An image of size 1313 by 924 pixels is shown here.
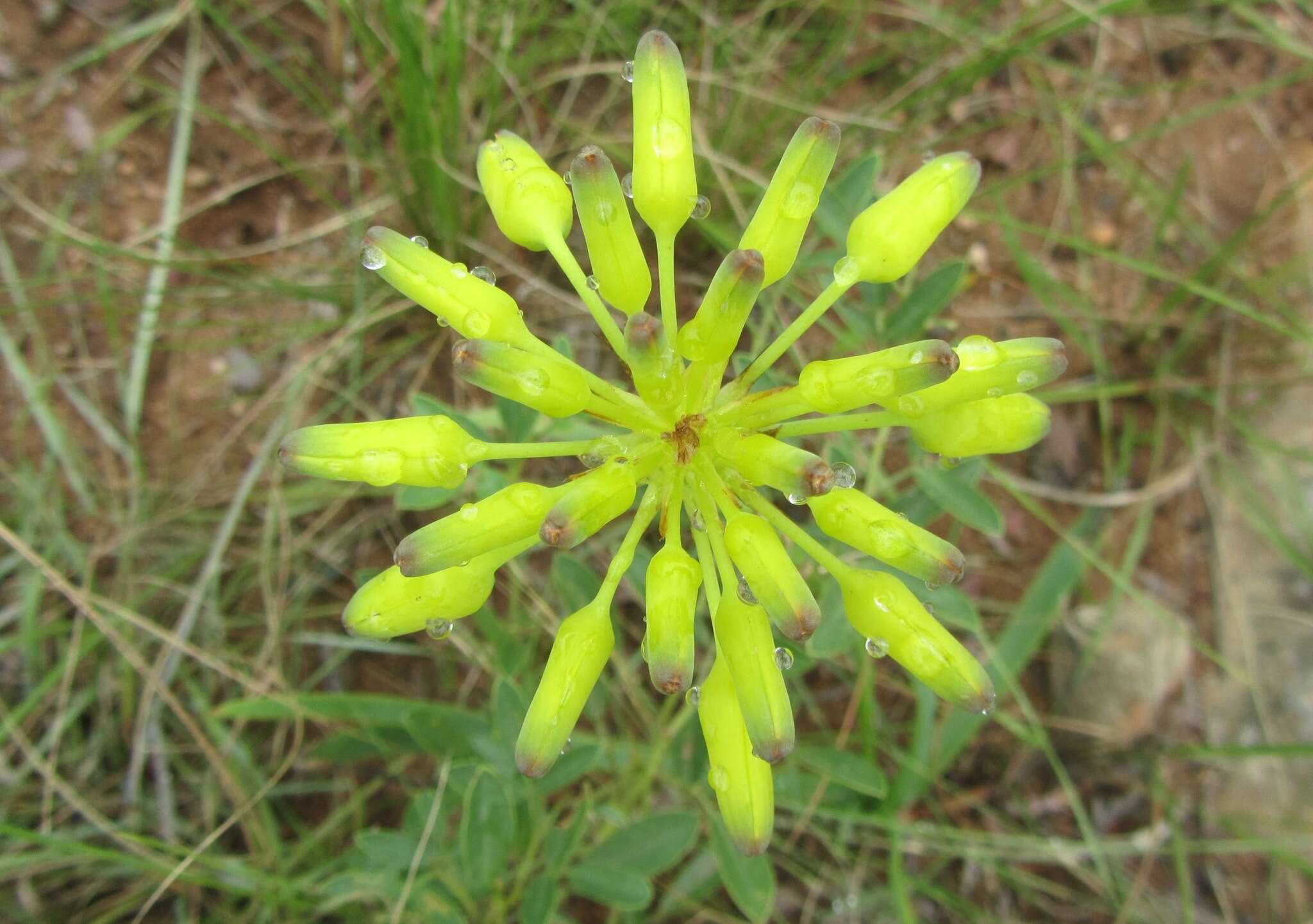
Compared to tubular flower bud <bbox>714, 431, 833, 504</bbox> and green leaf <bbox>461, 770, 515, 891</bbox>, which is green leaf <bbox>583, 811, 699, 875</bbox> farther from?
tubular flower bud <bbox>714, 431, 833, 504</bbox>

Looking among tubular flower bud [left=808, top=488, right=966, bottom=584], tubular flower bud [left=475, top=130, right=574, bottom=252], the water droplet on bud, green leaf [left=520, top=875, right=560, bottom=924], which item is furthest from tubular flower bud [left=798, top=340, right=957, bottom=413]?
green leaf [left=520, top=875, right=560, bottom=924]

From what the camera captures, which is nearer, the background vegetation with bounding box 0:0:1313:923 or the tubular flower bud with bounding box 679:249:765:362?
the tubular flower bud with bounding box 679:249:765:362

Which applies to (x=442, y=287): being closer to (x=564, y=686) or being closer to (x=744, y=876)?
(x=564, y=686)

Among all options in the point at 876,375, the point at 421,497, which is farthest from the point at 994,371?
the point at 421,497

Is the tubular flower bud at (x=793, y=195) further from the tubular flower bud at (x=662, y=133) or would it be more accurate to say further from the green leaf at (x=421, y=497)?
the green leaf at (x=421, y=497)

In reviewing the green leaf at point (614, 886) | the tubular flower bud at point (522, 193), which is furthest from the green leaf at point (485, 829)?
the tubular flower bud at point (522, 193)

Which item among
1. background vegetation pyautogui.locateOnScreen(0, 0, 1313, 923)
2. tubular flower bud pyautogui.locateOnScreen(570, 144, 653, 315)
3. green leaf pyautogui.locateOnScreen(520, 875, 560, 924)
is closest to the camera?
tubular flower bud pyautogui.locateOnScreen(570, 144, 653, 315)

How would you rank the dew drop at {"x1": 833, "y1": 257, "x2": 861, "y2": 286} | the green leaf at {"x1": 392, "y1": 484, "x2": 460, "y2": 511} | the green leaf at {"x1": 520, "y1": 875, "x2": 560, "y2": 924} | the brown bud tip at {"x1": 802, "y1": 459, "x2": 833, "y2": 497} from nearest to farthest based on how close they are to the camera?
the brown bud tip at {"x1": 802, "y1": 459, "x2": 833, "y2": 497} → the dew drop at {"x1": 833, "y1": 257, "x2": 861, "y2": 286} → the green leaf at {"x1": 392, "y1": 484, "x2": 460, "y2": 511} → the green leaf at {"x1": 520, "y1": 875, "x2": 560, "y2": 924}
